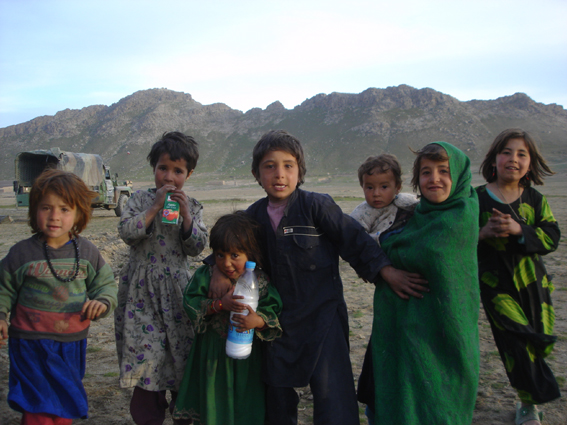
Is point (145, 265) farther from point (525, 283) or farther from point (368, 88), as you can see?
point (368, 88)

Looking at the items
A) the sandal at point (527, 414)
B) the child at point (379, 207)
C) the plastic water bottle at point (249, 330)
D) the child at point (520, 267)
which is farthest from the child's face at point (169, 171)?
the sandal at point (527, 414)

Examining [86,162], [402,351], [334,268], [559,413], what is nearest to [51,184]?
[334,268]

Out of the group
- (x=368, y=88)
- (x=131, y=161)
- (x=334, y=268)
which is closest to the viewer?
(x=334, y=268)

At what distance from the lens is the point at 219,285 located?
206 centimetres

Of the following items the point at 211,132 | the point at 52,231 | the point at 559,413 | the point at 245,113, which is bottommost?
the point at 559,413

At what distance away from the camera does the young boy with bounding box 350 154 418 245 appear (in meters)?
2.23

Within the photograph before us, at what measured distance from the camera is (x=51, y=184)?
196cm

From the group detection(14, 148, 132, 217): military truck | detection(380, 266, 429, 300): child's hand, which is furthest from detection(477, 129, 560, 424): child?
detection(14, 148, 132, 217): military truck

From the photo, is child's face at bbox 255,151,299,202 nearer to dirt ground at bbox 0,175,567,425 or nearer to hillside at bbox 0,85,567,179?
dirt ground at bbox 0,175,567,425

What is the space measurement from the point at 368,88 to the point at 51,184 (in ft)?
382

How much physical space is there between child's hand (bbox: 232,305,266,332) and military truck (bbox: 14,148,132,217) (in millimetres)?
14261

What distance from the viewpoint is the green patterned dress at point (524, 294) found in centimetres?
225

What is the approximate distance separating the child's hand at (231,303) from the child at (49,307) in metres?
0.58

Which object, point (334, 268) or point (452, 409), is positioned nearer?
point (452, 409)
